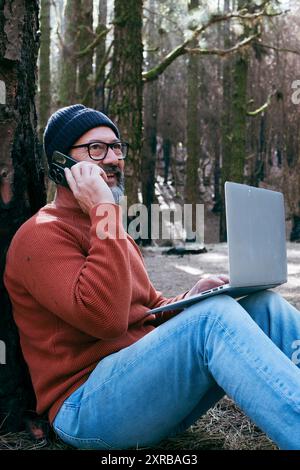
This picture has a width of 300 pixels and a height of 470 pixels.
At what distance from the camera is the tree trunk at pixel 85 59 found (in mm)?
12352

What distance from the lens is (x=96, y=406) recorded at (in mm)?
2084

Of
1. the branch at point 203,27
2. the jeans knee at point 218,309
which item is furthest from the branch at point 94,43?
the jeans knee at point 218,309

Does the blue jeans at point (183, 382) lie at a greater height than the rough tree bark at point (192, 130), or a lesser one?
lesser

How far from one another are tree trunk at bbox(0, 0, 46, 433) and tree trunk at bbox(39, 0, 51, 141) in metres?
10.2

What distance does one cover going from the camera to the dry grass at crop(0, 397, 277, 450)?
2.44 m

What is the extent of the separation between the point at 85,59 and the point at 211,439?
37.4 feet

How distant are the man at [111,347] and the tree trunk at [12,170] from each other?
0.23m

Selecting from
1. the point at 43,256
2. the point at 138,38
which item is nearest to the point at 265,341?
the point at 43,256

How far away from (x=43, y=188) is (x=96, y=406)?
1103 millimetres

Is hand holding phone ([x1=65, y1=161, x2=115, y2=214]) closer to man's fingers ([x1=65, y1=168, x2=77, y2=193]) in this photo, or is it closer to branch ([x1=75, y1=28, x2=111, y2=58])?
man's fingers ([x1=65, y1=168, x2=77, y2=193])

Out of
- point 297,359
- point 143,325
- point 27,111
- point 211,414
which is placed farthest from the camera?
point 211,414

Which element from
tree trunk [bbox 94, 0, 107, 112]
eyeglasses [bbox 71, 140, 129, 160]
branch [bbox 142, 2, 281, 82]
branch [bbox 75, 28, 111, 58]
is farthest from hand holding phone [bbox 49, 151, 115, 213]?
tree trunk [bbox 94, 0, 107, 112]

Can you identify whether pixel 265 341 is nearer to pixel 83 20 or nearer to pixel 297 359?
pixel 297 359

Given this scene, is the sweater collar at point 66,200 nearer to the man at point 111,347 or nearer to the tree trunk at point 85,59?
the man at point 111,347
